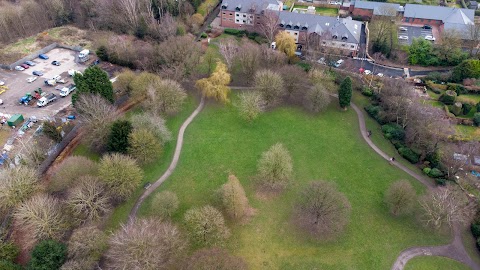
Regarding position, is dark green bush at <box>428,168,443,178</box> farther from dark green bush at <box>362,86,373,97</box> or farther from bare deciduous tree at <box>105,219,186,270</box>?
bare deciduous tree at <box>105,219,186,270</box>

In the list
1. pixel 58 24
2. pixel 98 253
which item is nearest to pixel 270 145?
pixel 98 253

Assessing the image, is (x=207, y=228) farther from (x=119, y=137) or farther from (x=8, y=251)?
(x=8, y=251)

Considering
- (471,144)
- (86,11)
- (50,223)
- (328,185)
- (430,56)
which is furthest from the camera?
(86,11)

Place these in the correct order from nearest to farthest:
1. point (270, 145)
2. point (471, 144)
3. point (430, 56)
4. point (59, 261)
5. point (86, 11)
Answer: point (59, 261), point (471, 144), point (270, 145), point (430, 56), point (86, 11)

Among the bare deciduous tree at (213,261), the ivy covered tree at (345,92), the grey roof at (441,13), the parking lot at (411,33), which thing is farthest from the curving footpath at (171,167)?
the grey roof at (441,13)

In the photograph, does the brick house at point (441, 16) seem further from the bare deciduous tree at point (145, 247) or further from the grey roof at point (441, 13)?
the bare deciduous tree at point (145, 247)

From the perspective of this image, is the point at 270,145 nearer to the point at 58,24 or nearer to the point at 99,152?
the point at 99,152

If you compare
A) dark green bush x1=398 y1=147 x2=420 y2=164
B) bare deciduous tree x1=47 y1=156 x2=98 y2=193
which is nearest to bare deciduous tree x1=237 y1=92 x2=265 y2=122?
dark green bush x1=398 y1=147 x2=420 y2=164

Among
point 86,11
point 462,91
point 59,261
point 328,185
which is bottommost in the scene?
point 59,261
